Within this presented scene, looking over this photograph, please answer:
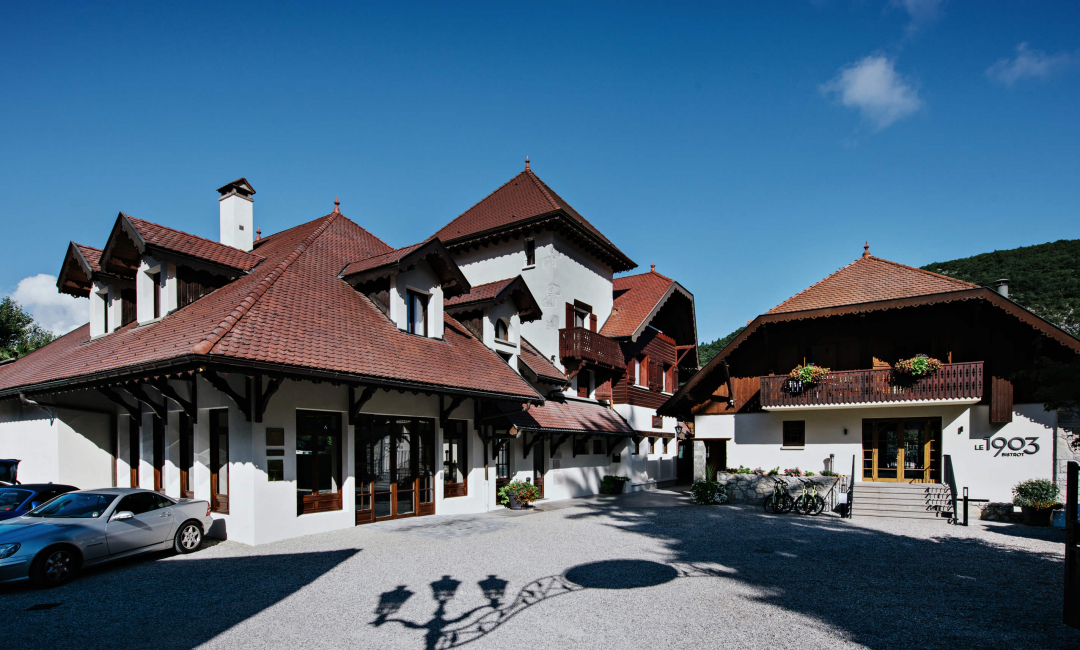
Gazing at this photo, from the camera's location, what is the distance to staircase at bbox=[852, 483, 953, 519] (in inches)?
714

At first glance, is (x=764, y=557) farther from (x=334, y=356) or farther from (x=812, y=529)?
(x=334, y=356)

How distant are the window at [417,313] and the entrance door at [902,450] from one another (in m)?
14.5

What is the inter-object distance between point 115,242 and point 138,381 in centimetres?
543

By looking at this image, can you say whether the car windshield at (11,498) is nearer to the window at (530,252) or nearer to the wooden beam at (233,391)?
the wooden beam at (233,391)

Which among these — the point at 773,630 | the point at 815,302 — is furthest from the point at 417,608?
the point at 815,302

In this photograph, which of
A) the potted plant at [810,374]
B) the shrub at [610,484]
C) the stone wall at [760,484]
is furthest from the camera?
the shrub at [610,484]

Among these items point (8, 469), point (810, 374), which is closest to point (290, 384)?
point (8, 469)

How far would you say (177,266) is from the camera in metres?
15.1

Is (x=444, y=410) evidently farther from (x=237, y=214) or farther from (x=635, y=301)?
(x=635, y=301)

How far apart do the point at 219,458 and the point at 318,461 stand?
2012 millimetres

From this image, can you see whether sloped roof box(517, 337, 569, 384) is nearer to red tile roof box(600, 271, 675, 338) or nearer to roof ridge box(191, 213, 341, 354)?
red tile roof box(600, 271, 675, 338)

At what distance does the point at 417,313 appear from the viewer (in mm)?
17375

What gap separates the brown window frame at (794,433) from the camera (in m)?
21.3

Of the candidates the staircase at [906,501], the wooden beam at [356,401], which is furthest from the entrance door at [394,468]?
the staircase at [906,501]
